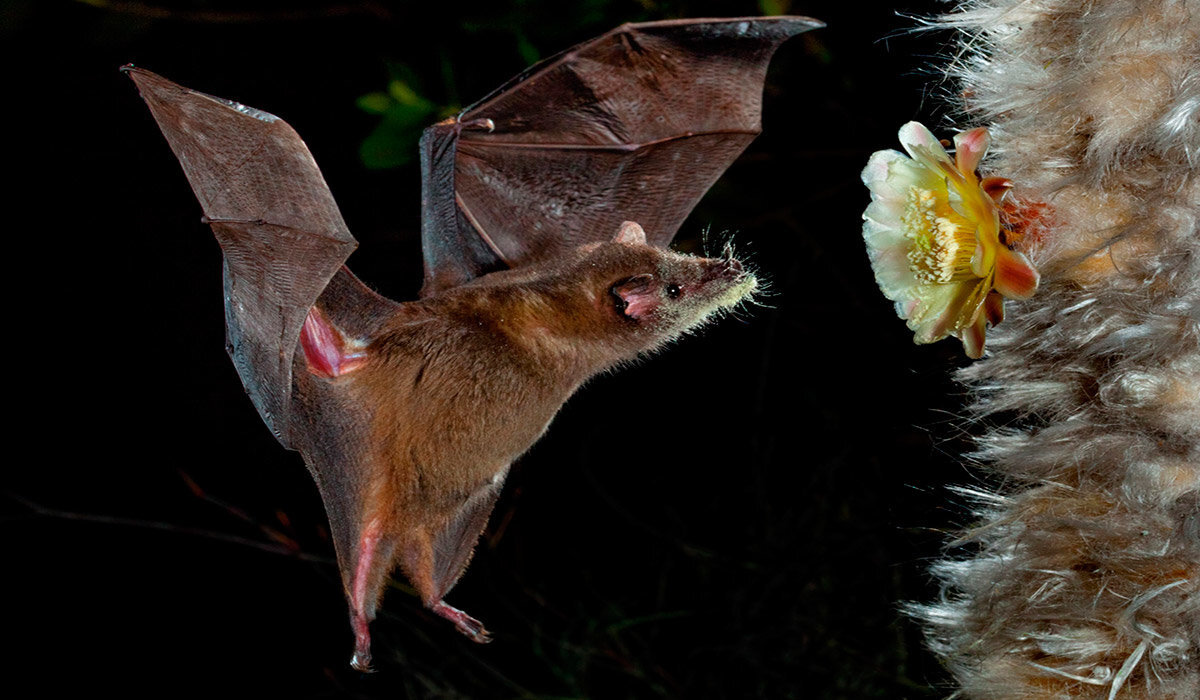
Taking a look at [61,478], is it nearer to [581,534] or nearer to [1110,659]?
[581,534]

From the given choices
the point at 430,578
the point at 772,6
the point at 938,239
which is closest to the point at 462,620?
the point at 430,578

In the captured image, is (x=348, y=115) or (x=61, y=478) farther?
(x=61, y=478)

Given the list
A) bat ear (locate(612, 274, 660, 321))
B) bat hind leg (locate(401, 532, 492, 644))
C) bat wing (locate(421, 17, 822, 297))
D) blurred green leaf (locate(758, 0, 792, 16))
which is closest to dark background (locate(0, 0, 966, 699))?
blurred green leaf (locate(758, 0, 792, 16))

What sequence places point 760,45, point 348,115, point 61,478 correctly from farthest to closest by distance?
point 61,478
point 348,115
point 760,45

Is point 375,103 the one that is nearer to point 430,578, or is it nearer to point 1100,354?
point 430,578

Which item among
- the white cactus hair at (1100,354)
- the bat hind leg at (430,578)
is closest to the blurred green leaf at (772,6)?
the white cactus hair at (1100,354)

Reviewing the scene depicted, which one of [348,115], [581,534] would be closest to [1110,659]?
[581,534]

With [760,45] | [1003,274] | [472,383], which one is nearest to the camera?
[1003,274]

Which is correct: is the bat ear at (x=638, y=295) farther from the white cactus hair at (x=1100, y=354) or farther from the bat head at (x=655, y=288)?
the white cactus hair at (x=1100, y=354)
